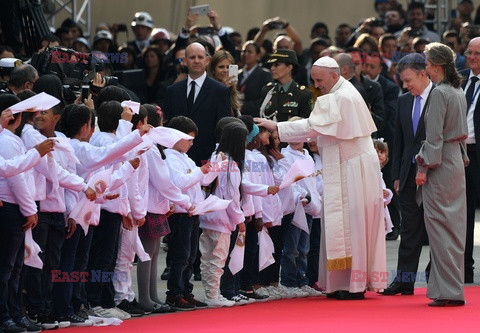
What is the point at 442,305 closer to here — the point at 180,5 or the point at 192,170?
the point at 192,170

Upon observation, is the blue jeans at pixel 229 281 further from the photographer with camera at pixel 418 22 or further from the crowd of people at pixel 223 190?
the photographer with camera at pixel 418 22

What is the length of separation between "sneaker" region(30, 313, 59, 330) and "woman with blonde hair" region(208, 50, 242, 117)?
444cm

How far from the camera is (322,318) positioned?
10.6m

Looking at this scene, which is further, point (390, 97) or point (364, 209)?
point (390, 97)

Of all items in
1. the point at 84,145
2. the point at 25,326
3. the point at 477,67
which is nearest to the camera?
the point at 25,326

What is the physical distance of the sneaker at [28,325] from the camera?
31.2 feet

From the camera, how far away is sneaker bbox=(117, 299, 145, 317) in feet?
35.3

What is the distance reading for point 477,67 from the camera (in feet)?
44.8

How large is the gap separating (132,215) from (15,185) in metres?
1.38

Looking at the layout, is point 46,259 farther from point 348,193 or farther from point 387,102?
point 387,102

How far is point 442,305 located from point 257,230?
71.1 inches

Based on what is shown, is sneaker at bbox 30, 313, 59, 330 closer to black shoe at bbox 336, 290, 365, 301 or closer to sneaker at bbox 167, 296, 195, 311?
sneaker at bbox 167, 296, 195, 311

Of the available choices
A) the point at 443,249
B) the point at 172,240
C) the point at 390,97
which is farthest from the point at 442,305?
the point at 390,97

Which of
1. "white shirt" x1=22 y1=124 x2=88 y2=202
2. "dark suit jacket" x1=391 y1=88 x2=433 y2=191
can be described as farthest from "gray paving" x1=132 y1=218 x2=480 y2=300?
"white shirt" x1=22 y1=124 x2=88 y2=202
